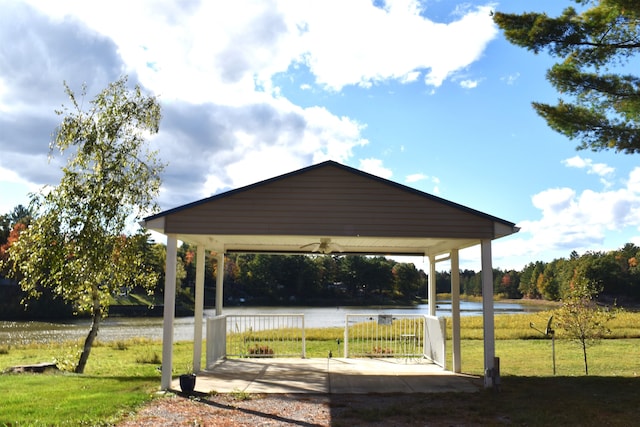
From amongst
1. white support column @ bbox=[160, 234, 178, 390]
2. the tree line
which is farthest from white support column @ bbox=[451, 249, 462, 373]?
the tree line

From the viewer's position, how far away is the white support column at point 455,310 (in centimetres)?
974

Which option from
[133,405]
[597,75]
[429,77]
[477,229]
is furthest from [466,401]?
[597,75]

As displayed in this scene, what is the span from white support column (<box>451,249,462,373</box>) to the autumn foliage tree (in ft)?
21.5

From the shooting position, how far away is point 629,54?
450 inches

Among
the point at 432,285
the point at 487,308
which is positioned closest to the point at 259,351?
the point at 432,285

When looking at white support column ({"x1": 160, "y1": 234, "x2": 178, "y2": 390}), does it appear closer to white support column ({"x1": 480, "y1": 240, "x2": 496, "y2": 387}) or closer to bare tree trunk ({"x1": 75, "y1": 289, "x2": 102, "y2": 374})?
bare tree trunk ({"x1": 75, "y1": 289, "x2": 102, "y2": 374})

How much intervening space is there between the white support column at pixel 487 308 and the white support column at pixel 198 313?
4.64m

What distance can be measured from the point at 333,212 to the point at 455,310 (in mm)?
3254

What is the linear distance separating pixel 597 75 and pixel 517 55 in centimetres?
173

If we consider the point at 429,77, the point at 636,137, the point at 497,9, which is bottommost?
the point at 636,137

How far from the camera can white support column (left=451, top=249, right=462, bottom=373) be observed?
974cm

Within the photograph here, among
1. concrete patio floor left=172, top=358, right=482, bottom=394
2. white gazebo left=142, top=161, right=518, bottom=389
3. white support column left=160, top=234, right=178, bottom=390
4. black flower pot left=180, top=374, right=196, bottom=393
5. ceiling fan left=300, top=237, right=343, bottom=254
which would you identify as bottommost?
concrete patio floor left=172, top=358, right=482, bottom=394

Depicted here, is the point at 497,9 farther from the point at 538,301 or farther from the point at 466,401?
the point at 538,301

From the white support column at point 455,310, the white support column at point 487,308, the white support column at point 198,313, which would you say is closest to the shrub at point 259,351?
the white support column at point 198,313
